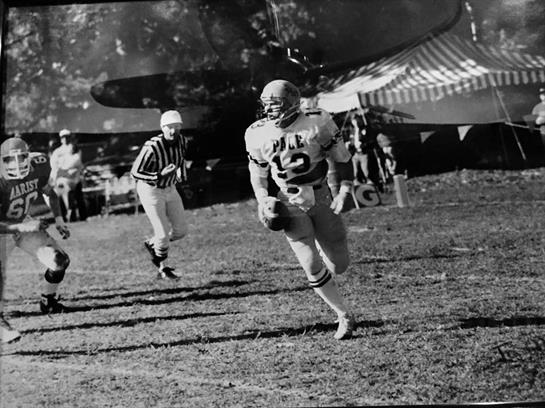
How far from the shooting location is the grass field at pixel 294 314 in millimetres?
2629

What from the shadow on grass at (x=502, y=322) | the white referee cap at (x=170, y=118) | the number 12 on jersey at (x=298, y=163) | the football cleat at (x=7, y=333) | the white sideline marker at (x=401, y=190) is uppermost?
the white referee cap at (x=170, y=118)

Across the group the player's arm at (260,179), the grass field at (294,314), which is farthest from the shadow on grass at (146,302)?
the player's arm at (260,179)

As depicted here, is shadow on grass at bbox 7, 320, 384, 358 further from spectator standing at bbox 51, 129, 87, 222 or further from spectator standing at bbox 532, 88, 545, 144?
spectator standing at bbox 532, 88, 545, 144

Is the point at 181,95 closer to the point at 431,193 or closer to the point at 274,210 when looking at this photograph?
the point at 274,210

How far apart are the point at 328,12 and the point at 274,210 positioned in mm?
996

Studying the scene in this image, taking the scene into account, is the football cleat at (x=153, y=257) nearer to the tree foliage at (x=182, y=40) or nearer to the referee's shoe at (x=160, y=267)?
the referee's shoe at (x=160, y=267)

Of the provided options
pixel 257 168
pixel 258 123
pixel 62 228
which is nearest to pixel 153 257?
pixel 62 228

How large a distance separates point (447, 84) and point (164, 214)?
4.44 ft

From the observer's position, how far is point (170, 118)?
3123mm

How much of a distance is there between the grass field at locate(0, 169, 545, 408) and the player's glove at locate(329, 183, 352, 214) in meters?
0.24

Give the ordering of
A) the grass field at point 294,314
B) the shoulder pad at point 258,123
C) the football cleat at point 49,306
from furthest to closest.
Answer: the football cleat at point 49,306, the shoulder pad at point 258,123, the grass field at point 294,314

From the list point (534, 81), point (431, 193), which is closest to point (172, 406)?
point (431, 193)

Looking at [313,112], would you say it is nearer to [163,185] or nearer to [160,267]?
[163,185]

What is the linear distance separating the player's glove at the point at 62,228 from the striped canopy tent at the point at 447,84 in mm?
1227
